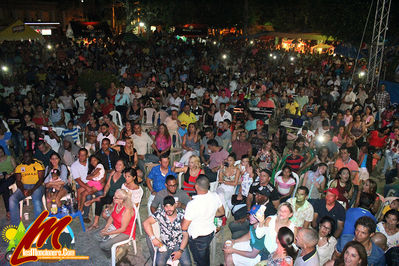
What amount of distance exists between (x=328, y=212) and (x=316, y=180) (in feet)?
3.54

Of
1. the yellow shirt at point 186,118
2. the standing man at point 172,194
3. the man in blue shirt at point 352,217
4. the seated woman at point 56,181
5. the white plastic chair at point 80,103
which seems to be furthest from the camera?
the white plastic chair at point 80,103

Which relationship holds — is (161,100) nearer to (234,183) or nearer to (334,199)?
(234,183)

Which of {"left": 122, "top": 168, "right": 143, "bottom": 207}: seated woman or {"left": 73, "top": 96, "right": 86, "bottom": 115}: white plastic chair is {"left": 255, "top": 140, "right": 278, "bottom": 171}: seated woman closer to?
{"left": 122, "top": 168, "right": 143, "bottom": 207}: seated woman

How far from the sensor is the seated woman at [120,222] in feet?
14.9

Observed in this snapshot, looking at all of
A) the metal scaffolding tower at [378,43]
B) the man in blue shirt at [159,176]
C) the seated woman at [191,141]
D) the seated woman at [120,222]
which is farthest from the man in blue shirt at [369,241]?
the metal scaffolding tower at [378,43]

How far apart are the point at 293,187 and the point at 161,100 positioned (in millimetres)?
6809

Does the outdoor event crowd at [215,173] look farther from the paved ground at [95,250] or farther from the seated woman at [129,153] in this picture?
the paved ground at [95,250]

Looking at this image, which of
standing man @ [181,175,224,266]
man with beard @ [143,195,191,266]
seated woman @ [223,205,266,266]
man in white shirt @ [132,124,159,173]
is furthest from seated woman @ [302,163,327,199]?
man in white shirt @ [132,124,159,173]

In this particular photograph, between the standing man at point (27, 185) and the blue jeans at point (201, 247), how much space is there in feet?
9.90

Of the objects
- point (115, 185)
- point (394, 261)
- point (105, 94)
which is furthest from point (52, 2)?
point (394, 261)
